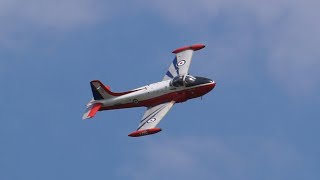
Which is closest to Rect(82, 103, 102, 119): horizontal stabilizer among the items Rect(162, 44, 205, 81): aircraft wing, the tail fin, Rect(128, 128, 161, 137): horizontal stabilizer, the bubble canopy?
the tail fin

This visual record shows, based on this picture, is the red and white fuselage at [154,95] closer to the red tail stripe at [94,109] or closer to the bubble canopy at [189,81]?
the bubble canopy at [189,81]

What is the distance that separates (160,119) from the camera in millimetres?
101562

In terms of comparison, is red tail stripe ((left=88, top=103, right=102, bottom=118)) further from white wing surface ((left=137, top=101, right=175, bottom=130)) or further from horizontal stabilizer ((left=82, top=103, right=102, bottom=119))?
white wing surface ((left=137, top=101, right=175, bottom=130))

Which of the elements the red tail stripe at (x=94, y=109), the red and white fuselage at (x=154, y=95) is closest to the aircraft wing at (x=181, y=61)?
the red and white fuselage at (x=154, y=95)

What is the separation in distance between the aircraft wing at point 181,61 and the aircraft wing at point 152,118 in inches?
215

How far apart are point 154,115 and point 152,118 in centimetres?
83

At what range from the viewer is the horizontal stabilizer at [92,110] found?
105812mm

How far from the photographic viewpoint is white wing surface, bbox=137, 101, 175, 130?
101 metres

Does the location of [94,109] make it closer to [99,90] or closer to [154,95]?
[99,90]

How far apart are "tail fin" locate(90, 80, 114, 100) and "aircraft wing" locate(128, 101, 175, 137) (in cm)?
541

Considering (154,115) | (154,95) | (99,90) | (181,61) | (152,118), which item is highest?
(181,61)

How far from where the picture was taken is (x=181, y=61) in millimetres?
110312

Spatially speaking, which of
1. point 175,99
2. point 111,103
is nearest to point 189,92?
point 175,99

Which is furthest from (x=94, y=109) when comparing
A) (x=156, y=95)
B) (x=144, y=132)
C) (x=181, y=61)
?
(x=181, y=61)
